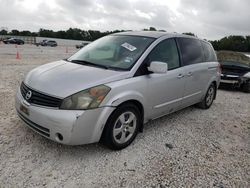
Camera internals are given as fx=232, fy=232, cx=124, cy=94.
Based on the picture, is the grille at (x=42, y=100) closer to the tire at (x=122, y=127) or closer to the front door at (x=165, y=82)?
the tire at (x=122, y=127)

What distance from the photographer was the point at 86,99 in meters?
2.79

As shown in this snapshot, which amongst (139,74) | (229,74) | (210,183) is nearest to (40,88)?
(139,74)

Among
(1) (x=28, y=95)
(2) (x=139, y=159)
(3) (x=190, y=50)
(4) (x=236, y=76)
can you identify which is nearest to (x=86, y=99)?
(1) (x=28, y=95)

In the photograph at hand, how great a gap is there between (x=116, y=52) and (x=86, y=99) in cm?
127

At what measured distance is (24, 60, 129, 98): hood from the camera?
111 inches

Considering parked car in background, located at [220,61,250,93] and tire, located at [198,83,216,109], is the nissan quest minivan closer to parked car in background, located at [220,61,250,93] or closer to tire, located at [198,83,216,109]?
tire, located at [198,83,216,109]

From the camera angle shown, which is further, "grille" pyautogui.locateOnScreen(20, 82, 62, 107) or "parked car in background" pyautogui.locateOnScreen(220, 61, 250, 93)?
"parked car in background" pyautogui.locateOnScreen(220, 61, 250, 93)

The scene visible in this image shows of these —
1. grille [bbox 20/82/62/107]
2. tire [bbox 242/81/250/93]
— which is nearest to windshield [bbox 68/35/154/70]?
grille [bbox 20/82/62/107]

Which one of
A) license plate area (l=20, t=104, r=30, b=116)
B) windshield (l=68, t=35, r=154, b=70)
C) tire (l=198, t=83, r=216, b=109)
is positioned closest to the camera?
license plate area (l=20, t=104, r=30, b=116)

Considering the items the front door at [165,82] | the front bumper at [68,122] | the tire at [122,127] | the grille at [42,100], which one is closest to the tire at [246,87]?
the front door at [165,82]

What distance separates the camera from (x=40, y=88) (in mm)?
2938

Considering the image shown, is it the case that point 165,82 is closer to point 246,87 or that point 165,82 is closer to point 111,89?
point 111,89

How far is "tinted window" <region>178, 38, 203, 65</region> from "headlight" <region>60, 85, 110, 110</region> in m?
2.07

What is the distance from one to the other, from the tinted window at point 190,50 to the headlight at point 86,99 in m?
2.07
